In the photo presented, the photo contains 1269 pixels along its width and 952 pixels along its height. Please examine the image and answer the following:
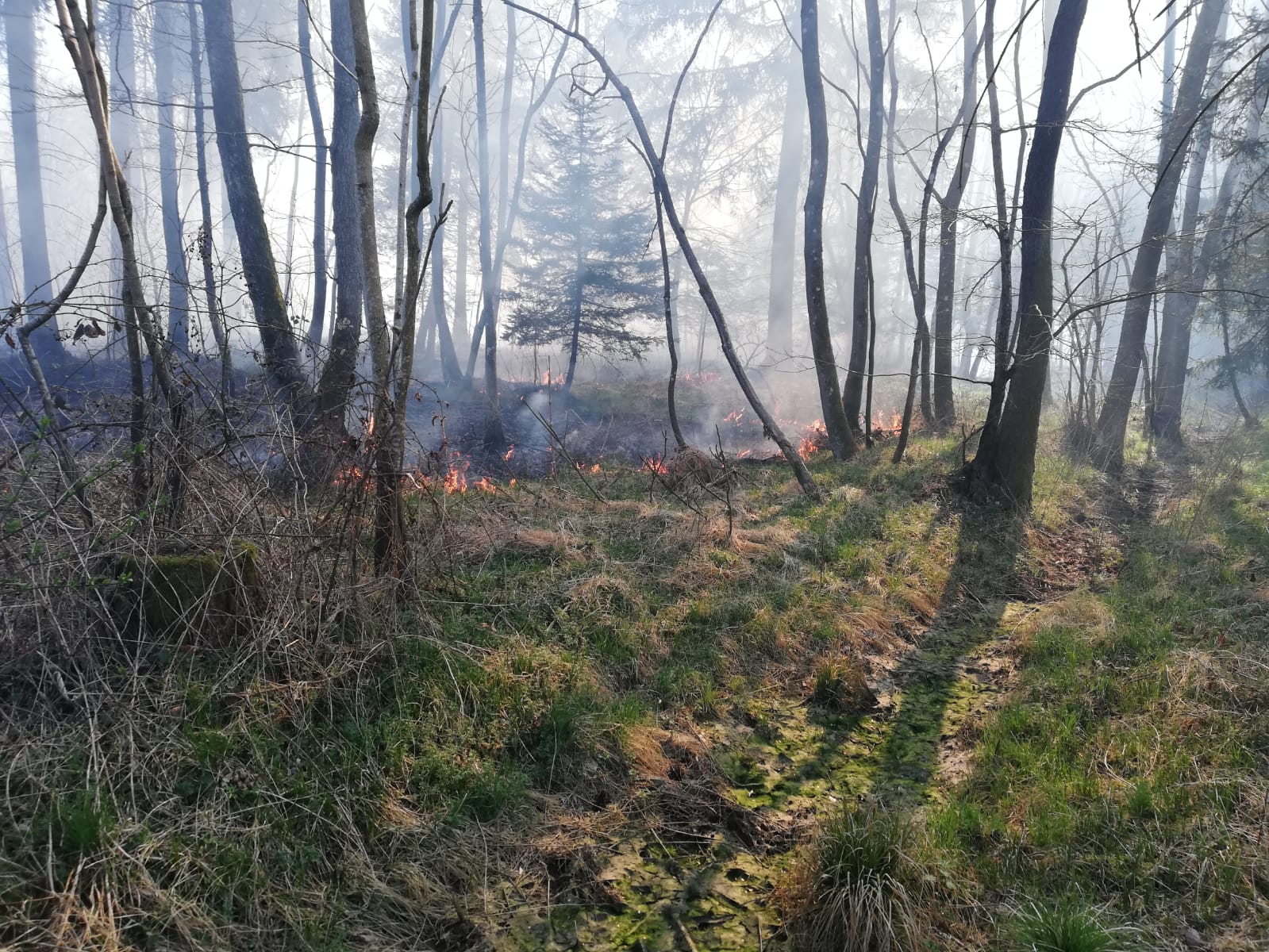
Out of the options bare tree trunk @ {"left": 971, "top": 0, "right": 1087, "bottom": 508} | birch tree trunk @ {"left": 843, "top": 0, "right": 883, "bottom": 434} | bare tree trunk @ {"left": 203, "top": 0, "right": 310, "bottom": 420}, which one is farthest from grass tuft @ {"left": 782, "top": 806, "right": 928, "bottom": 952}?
birch tree trunk @ {"left": 843, "top": 0, "right": 883, "bottom": 434}

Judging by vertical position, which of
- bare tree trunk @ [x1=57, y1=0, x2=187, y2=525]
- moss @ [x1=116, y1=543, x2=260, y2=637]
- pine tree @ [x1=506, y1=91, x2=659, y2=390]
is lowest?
moss @ [x1=116, y1=543, x2=260, y2=637]

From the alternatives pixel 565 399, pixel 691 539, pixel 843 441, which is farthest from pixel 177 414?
pixel 565 399

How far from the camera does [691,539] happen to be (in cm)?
724

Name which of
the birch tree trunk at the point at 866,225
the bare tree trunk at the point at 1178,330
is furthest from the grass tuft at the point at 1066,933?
the bare tree trunk at the point at 1178,330

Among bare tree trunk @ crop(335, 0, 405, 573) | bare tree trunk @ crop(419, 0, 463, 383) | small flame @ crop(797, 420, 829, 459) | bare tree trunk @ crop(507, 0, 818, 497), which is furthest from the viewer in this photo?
bare tree trunk @ crop(419, 0, 463, 383)

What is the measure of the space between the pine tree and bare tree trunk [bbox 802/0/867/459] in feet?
20.2

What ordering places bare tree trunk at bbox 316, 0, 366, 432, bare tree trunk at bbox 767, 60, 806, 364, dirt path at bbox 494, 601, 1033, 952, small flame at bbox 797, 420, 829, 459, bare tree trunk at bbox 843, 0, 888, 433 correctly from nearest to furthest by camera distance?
dirt path at bbox 494, 601, 1033, 952 → bare tree trunk at bbox 316, 0, 366, 432 → bare tree trunk at bbox 843, 0, 888, 433 → small flame at bbox 797, 420, 829, 459 → bare tree trunk at bbox 767, 60, 806, 364

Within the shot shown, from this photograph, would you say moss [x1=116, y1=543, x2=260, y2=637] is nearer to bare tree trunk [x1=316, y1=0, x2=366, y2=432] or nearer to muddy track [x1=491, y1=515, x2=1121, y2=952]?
muddy track [x1=491, y1=515, x2=1121, y2=952]

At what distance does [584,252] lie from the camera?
65.3 ft

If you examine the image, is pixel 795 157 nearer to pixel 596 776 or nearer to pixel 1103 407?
pixel 1103 407

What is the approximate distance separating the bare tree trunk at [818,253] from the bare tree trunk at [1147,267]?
520cm

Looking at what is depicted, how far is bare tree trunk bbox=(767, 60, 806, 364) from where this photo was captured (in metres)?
24.0

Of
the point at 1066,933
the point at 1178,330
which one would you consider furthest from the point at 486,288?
the point at 1178,330

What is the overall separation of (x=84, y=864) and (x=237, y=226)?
929cm
